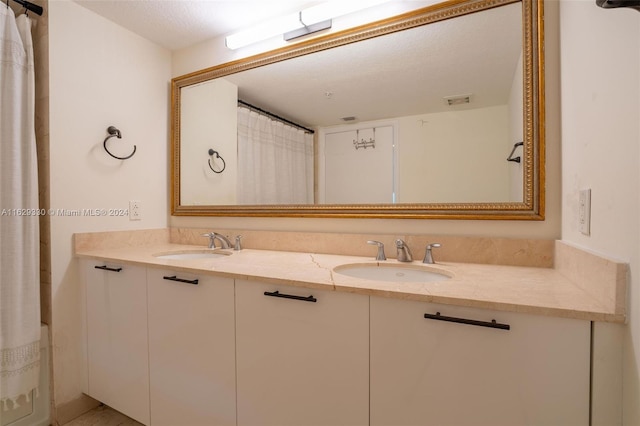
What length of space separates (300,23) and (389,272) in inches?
51.2

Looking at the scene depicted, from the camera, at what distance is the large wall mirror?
1.21 meters

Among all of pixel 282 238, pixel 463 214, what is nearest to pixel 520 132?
pixel 463 214

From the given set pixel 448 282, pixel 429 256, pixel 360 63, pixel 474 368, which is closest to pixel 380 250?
pixel 429 256

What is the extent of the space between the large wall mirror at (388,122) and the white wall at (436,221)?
0.04 m

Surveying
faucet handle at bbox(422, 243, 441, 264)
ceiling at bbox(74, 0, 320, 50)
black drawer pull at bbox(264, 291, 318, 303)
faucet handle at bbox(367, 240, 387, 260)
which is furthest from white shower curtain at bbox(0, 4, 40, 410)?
faucet handle at bbox(422, 243, 441, 264)

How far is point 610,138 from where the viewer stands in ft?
2.38

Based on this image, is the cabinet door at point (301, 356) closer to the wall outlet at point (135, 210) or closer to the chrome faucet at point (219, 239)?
the chrome faucet at point (219, 239)

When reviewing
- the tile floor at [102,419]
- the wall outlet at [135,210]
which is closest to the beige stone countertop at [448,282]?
the wall outlet at [135,210]

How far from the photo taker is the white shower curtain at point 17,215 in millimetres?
1349

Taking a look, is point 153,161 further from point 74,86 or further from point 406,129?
point 406,129

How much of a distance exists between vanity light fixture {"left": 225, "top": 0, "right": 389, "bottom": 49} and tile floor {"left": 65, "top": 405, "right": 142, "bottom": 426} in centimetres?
209

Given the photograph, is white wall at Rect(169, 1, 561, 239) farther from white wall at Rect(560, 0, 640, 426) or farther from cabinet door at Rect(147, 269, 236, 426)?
cabinet door at Rect(147, 269, 236, 426)

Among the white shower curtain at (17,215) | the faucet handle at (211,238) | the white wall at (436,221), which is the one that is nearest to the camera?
the white wall at (436,221)

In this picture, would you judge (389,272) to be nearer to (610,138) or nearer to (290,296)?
(290,296)
